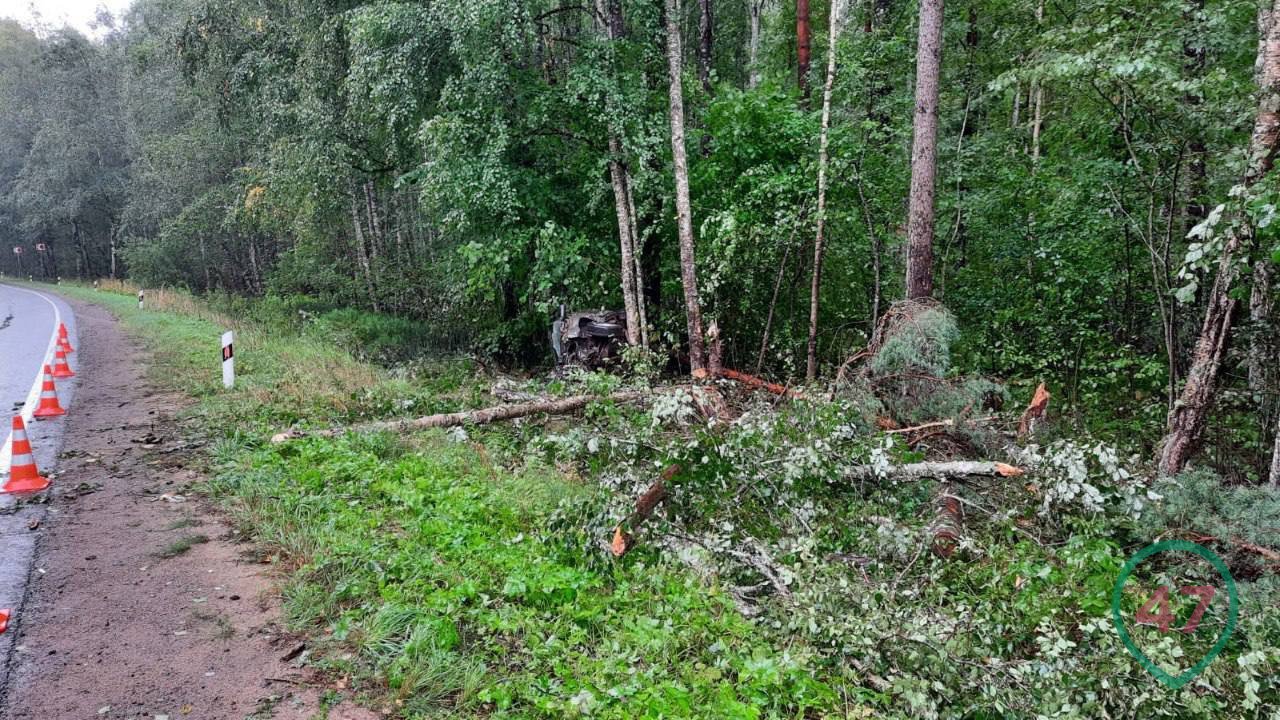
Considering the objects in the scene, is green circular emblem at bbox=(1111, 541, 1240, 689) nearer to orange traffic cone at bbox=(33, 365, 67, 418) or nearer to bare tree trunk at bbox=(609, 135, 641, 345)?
bare tree trunk at bbox=(609, 135, 641, 345)

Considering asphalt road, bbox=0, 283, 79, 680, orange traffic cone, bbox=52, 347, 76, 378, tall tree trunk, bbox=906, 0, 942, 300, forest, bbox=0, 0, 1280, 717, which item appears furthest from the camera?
orange traffic cone, bbox=52, 347, 76, 378

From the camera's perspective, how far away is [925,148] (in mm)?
8750

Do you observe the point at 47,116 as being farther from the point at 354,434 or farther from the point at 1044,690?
the point at 1044,690

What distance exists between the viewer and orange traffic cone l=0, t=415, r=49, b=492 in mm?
5824

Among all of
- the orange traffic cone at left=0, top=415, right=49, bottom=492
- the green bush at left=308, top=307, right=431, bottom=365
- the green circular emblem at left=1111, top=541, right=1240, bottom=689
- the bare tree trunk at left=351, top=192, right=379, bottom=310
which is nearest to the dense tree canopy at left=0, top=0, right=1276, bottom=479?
the green bush at left=308, top=307, right=431, bottom=365

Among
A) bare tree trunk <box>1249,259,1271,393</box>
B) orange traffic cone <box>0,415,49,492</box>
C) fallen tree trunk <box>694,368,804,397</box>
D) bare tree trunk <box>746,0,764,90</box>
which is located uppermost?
bare tree trunk <box>746,0,764,90</box>

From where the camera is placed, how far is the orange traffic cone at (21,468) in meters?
5.82

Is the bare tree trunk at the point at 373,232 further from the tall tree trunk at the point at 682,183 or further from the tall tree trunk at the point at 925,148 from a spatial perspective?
the tall tree trunk at the point at 925,148

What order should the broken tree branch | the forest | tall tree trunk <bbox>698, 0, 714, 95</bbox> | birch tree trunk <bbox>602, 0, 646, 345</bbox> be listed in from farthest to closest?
tall tree trunk <bbox>698, 0, 714, 95</bbox> → birch tree trunk <bbox>602, 0, 646, 345</bbox> → the broken tree branch → the forest

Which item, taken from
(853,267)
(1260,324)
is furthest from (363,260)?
(1260,324)

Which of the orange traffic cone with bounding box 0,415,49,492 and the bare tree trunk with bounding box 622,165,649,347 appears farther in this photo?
the bare tree trunk with bounding box 622,165,649,347

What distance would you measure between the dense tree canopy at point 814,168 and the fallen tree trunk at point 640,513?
429 centimetres

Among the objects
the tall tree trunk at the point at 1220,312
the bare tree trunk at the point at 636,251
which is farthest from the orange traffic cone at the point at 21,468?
the tall tree trunk at the point at 1220,312

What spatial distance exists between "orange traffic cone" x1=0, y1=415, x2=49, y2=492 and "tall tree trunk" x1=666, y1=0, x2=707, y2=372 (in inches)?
318
